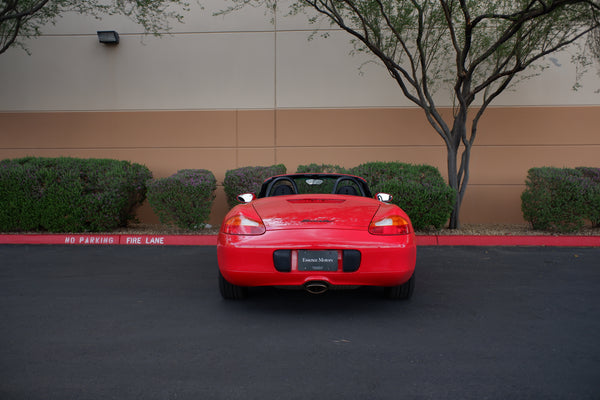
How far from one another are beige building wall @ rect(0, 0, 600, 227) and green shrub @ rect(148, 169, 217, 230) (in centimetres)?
205

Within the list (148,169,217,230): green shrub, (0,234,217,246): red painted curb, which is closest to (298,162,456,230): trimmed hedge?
(148,169,217,230): green shrub

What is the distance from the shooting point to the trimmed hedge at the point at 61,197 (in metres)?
8.77

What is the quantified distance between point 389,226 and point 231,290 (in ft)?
5.30

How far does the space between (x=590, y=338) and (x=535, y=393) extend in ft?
4.04

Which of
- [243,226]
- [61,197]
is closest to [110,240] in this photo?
[61,197]

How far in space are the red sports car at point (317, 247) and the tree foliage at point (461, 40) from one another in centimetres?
528

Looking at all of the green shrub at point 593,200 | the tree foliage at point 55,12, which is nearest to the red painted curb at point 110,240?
the tree foliage at point 55,12

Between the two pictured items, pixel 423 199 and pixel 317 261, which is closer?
pixel 317 261

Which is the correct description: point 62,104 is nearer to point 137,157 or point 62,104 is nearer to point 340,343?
point 137,157

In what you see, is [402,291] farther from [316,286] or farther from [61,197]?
[61,197]

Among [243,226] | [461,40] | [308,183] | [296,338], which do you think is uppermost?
[461,40]

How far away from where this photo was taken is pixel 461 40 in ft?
32.7

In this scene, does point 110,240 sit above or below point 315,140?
below

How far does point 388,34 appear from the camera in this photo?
34.6 ft
